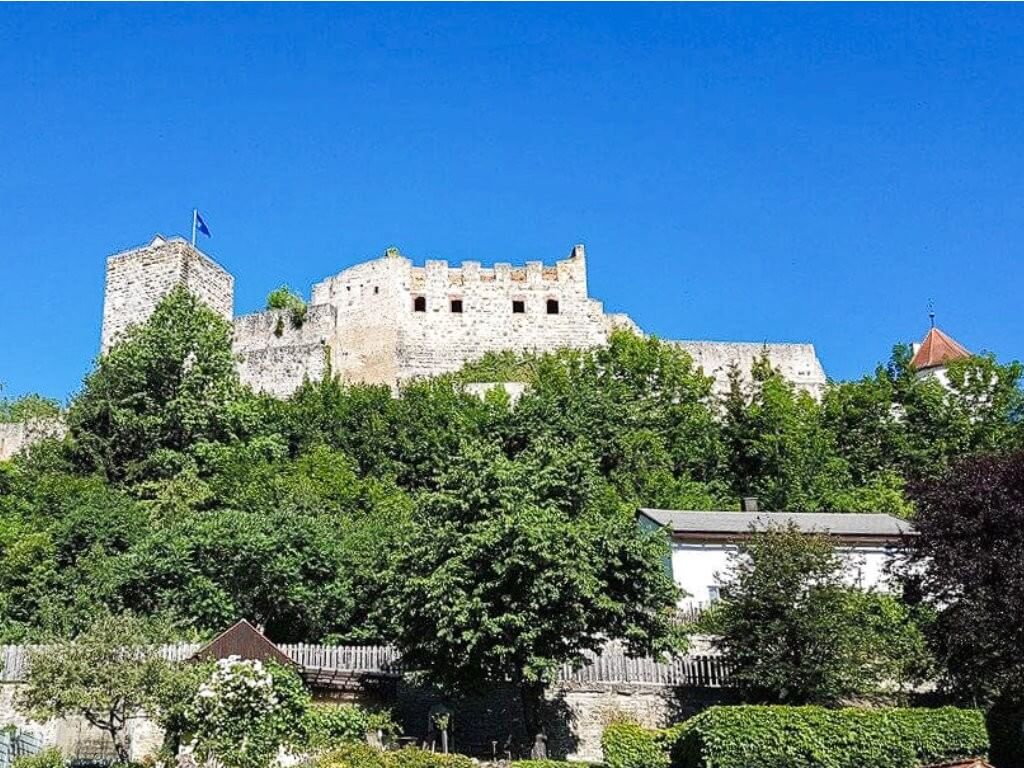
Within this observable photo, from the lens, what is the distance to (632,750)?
20969 millimetres

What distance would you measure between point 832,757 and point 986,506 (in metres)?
6.73

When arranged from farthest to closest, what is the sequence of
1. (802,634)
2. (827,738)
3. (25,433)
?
(25,433), (802,634), (827,738)

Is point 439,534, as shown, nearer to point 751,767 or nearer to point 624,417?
point 751,767

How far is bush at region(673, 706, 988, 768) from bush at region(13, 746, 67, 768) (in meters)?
10.4

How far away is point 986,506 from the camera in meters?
23.5

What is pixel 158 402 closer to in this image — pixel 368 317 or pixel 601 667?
pixel 368 317

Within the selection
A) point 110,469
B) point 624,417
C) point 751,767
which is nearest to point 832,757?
point 751,767

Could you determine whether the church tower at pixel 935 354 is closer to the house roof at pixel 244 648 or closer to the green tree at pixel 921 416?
the green tree at pixel 921 416

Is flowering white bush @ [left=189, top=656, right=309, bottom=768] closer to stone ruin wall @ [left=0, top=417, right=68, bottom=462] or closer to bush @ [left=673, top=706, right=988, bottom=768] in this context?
bush @ [left=673, top=706, right=988, bottom=768]

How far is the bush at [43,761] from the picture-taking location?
19141 mm

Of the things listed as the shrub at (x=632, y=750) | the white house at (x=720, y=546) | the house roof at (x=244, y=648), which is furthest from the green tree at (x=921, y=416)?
the house roof at (x=244, y=648)

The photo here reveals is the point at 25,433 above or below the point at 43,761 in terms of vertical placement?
above

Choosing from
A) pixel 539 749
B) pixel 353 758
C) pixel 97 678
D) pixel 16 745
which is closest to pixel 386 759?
pixel 353 758

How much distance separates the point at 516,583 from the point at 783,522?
11714mm
